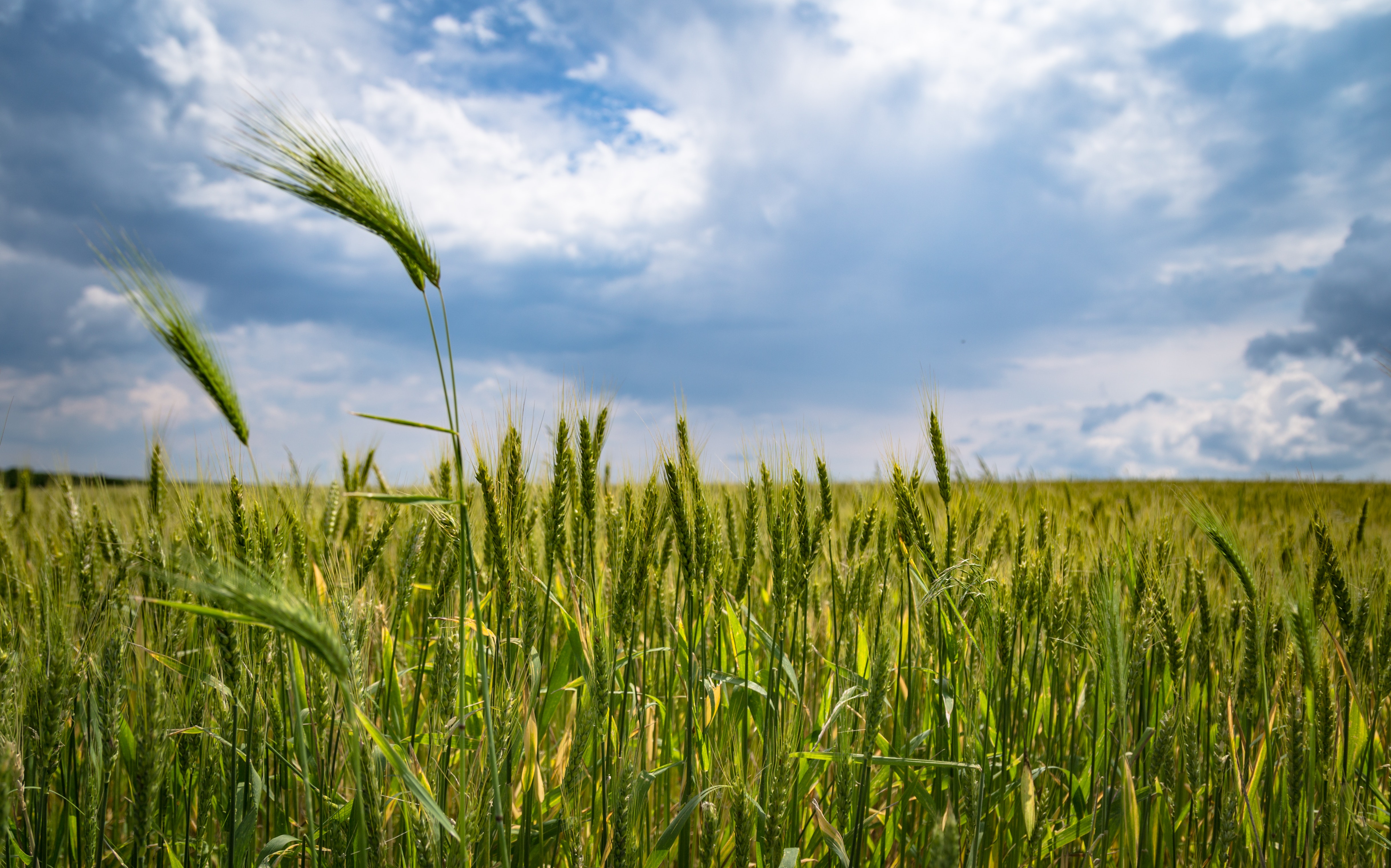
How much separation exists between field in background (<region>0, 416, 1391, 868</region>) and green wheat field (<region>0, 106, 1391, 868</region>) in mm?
19

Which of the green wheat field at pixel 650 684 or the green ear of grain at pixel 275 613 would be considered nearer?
the green ear of grain at pixel 275 613

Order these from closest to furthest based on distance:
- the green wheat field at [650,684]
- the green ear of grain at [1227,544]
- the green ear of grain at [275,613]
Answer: the green ear of grain at [275,613] < the green wheat field at [650,684] < the green ear of grain at [1227,544]

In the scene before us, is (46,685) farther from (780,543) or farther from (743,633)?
(743,633)

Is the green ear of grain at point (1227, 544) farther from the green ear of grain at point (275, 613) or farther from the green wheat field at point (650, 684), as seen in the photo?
the green ear of grain at point (275, 613)

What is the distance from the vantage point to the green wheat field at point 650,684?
1542mm

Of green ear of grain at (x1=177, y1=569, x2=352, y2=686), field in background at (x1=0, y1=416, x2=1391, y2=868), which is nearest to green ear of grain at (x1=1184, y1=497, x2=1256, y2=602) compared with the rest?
field in background at (x1=0, y1=416, x2=1391, y2=868)

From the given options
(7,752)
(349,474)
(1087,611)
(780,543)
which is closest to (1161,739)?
(1087,611)

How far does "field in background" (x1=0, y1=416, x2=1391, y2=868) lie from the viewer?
1.58 metres

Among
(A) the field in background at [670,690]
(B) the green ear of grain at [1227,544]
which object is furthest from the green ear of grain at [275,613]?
(B) the green ear of grain at [1227,544]

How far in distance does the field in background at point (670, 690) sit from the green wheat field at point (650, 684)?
0.02 meters

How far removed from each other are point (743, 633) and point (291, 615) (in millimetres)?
1975

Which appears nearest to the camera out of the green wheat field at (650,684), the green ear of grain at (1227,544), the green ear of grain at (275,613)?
the green ear of grain at (275,613)

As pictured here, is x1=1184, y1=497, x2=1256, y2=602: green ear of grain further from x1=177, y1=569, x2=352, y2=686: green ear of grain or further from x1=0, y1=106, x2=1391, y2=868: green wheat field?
x1=177, y1=569, x2=352, y2=686: green ear of grain

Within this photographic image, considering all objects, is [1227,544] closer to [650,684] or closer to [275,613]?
[650,684]
